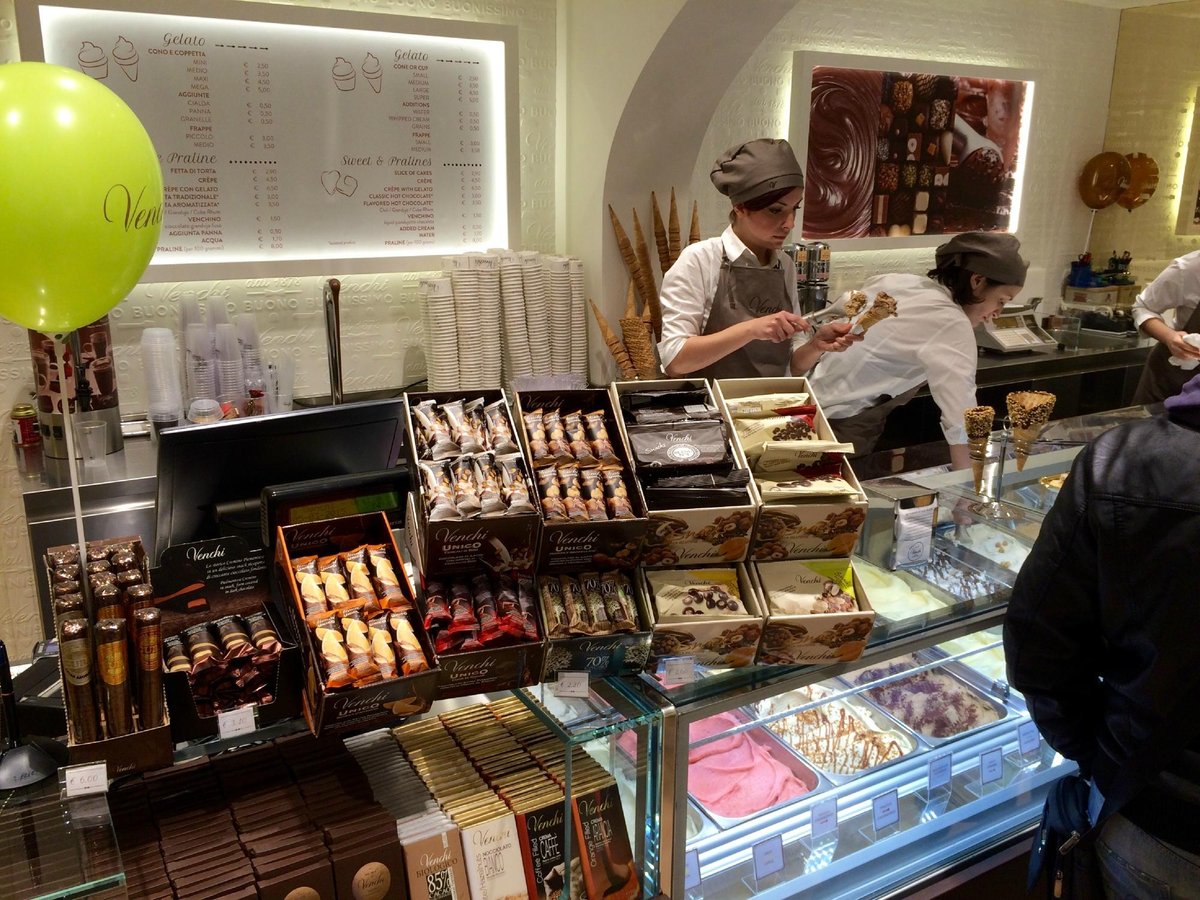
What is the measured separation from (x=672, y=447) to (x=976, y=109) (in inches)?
192

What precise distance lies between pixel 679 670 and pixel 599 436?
0.44 metres

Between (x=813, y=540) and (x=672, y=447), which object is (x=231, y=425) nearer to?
(x=672, y=447)

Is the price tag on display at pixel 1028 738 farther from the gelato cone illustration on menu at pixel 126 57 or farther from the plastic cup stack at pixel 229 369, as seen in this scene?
the gelato cone illustration on menu at pixel 126 57

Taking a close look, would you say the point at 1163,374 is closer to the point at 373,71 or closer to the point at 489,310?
the point at 489,310

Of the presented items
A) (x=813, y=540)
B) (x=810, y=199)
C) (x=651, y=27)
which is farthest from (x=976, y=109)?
(x=813, y=540)

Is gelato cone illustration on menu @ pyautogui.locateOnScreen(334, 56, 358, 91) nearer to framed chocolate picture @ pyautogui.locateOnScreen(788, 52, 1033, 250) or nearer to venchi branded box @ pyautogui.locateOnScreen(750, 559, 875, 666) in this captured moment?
framed chocolate picture @ pyautogui.locateOnScreen(788, 52, 1033, 250)

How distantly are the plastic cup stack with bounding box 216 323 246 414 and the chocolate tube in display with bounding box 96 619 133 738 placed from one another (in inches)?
94.6

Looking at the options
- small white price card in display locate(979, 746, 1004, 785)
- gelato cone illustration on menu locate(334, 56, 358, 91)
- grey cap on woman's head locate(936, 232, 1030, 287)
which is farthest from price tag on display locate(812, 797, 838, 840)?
gelato cone illustration on menu locate(334, 56, 358, 91)

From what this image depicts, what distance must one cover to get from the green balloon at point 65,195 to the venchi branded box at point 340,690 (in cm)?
49

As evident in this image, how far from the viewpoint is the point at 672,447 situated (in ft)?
5.26

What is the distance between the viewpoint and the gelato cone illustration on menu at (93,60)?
329 cm

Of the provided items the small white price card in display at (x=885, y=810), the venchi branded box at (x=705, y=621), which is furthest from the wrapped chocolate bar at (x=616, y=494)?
the small white price card in display at (x=885, y=810)

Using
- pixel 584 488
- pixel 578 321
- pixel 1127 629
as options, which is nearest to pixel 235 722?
pixel 584 488

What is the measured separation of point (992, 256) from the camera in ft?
9.40
